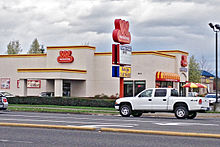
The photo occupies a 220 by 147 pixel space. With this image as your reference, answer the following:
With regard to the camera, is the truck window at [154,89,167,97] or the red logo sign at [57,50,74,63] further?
the red logo sign at [57,50,74,63]

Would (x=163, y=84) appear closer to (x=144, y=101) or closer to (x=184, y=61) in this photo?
(x=184, y=61)

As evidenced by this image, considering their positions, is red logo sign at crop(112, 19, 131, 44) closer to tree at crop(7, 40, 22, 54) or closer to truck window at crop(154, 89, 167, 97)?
truck window at crop(154, 89, 167, 97)

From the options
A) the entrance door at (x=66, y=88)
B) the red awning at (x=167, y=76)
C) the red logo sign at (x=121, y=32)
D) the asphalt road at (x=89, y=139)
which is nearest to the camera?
the asphalt road at (x=89, y=139)

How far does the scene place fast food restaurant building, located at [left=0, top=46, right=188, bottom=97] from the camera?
50.6m

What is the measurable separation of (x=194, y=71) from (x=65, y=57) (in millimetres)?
51204

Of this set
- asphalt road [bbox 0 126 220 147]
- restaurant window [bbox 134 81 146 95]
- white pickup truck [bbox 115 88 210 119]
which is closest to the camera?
asphalt road [bbox 0 126 220 147]

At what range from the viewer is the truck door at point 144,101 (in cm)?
2486

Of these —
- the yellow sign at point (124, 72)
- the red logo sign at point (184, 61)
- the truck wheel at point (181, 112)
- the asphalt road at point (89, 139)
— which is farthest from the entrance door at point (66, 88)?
the asphalt road at point (89, 139)

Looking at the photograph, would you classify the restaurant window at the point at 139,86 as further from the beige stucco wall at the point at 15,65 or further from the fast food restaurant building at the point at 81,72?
the beige stucco wall at the point at 15,65

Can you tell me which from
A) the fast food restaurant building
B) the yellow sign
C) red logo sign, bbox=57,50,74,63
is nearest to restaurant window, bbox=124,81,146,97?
the fast food restaurant building

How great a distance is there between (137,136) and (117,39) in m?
25.2

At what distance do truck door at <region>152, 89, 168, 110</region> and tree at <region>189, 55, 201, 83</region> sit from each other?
7401 cm

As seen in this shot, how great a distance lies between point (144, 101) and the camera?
81.9ft

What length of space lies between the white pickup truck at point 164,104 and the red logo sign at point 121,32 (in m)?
13.2
